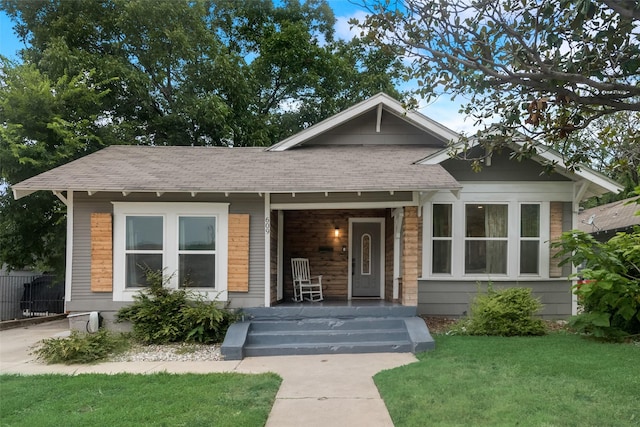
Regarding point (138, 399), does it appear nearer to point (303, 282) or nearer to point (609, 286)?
point (303, 282)

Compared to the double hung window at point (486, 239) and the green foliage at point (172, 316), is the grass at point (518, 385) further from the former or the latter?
the green foliage at point (172, 316)

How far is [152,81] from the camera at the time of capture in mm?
16703

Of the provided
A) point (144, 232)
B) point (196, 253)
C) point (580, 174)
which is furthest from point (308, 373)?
point (580, 174)

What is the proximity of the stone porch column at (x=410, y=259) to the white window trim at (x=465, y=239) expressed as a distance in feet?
3.37

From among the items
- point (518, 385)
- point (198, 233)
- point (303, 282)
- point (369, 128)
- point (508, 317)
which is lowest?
point (518, 385)

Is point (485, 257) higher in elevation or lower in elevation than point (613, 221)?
lower

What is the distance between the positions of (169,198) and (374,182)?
3.93m

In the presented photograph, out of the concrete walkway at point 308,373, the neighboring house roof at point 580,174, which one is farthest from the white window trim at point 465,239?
the concrete walkway at point 308,373

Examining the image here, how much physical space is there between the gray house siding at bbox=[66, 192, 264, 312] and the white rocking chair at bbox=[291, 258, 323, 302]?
1.83 meters

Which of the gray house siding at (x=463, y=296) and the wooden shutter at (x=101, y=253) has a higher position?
the wooden shutter at (x=101, y=253)

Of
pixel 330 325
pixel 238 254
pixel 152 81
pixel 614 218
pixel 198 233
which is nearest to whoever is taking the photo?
pixel 330 325

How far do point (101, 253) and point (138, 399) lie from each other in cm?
452

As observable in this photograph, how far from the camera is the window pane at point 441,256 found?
33.0 ft

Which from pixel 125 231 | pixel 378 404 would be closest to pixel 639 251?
pixel 378 404
